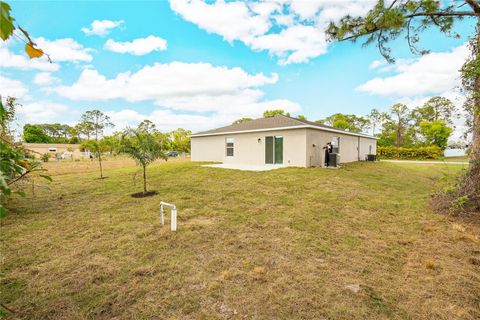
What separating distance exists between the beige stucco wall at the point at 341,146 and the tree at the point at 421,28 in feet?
21.6

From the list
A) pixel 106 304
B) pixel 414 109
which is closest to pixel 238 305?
pixel 106 304

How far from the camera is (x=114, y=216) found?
5812 mm

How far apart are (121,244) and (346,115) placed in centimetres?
4703

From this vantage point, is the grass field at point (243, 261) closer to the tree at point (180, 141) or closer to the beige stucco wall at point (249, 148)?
the beige stucco wall at point (249, 148)

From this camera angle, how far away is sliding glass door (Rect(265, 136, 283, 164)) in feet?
→ 45.1

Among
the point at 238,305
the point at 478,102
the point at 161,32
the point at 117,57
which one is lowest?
the point at 238,305

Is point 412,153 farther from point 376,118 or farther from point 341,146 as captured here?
point 341,146

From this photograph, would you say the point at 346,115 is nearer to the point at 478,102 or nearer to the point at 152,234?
the point at 478,102

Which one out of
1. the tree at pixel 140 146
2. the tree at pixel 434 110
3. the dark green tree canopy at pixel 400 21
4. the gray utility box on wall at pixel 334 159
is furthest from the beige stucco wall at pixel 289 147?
the tree at pixel 434 110

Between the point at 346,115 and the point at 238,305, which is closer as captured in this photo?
the point at 238,305

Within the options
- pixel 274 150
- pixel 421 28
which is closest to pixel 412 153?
pixel 274 150

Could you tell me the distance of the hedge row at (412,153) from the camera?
2667cm

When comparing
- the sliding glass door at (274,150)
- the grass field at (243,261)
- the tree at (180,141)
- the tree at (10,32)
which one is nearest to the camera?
the tree at (10,32)

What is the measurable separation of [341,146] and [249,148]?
A: 267 inches
